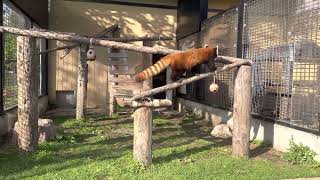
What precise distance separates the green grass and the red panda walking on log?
145 centimetres

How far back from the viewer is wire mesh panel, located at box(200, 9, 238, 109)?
11.2 metres

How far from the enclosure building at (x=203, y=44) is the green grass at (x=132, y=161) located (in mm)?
1091

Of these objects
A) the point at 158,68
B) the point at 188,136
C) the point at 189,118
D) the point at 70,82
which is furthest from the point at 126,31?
the point at 158,68

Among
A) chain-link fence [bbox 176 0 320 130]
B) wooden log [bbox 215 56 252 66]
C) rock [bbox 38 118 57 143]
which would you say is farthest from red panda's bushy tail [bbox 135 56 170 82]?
rock [bbox 38 118 57 143]

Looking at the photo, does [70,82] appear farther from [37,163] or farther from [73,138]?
[37,163]

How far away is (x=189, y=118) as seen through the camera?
1370 cm

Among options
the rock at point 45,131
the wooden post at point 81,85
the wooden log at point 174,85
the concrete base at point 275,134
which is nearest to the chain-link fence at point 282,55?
the concrete base at point 275,134

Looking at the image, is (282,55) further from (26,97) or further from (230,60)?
(26,97)

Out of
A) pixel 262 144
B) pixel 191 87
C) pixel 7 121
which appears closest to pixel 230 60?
pixel 262 144

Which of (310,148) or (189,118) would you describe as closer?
(310,148)

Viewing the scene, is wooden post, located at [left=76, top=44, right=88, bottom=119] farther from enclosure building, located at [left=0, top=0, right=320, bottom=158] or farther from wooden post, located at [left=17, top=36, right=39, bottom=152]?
wooden post, located at [left=17, top=36, right=39, bottom=152]

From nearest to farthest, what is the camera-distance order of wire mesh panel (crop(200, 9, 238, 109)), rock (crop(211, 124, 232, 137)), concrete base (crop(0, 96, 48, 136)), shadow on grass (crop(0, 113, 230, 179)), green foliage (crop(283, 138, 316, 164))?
shadow on grass (crop(0, 113, 230, 179)), green foliage (crop(283, 138, 316, 164)), concrete base (crop(0, 96, 48, 136)), rock (crop(211, 124, 232, 137)), wire mesh panel (crop(200, 9, 238, 109))

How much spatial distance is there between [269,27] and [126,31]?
8.96 meters

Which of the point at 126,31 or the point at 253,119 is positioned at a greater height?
the point at 126,31
